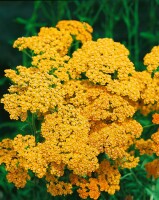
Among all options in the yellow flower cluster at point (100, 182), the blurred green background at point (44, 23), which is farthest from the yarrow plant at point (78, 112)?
the blurred green background at point (44, 23)

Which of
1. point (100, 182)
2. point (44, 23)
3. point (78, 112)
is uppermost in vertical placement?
point (44, 23)

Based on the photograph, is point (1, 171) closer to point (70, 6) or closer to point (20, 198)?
point (20, 198)

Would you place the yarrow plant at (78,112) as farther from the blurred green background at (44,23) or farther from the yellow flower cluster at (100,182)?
the blurred green background at (44,23)

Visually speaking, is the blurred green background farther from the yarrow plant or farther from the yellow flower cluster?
the yellow flower cluster

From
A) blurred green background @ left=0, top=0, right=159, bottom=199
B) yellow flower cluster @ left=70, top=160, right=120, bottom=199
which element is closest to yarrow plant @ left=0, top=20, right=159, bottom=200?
yellow flower cluster @ left=70, top=160, right=120, bottom=199

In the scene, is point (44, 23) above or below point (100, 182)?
above

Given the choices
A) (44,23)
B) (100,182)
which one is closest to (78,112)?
(100,182)

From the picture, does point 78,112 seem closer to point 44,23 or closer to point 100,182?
point 100,182

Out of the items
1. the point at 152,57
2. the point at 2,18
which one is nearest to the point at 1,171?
the point at 152,57
